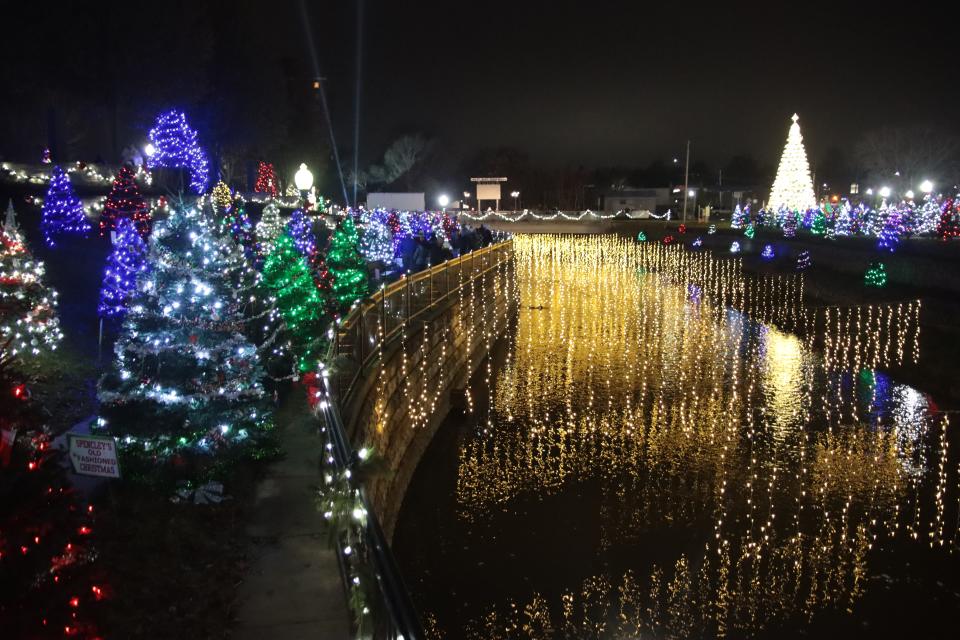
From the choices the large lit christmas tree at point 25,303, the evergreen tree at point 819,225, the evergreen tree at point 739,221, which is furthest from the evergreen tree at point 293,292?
the evergreen tree at point 739,221

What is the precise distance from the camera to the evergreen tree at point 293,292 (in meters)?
12.9

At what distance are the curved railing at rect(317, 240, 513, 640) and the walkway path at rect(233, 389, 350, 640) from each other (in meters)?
0.21

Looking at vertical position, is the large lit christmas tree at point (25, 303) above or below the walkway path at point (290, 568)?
above

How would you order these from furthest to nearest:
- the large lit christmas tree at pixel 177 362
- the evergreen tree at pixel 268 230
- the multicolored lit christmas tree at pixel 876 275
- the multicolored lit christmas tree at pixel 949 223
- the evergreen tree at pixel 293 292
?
1. the multicolored lit christmas tree at pixel 949 223
2. the multicolored lit christmas tree at pixel 876 275
3. the evergreen tree at pixel 268 230
4. the evergreen tree at pixel 293 292
5. the large lit christmas tree at pixel 177 362

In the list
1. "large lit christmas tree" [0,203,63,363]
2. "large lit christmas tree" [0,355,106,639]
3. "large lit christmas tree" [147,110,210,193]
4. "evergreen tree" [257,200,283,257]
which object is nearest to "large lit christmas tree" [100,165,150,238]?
"evergreen tree" [257,200,283,257]

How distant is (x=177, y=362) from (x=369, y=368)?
3.48m

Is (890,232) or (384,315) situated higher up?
(890,232)

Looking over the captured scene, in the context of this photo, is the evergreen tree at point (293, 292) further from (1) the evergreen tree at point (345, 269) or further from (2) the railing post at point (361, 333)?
(1) the evergreen tree at point (345, 269)

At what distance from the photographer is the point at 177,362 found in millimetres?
7262

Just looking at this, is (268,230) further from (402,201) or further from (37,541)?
(402,201)

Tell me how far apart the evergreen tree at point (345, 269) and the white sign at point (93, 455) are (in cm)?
1048

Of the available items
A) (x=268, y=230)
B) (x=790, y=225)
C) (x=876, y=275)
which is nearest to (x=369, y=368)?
(x=268, y=230)

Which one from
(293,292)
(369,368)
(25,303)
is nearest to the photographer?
(369,368)

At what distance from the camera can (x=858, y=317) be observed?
82.1 feet
